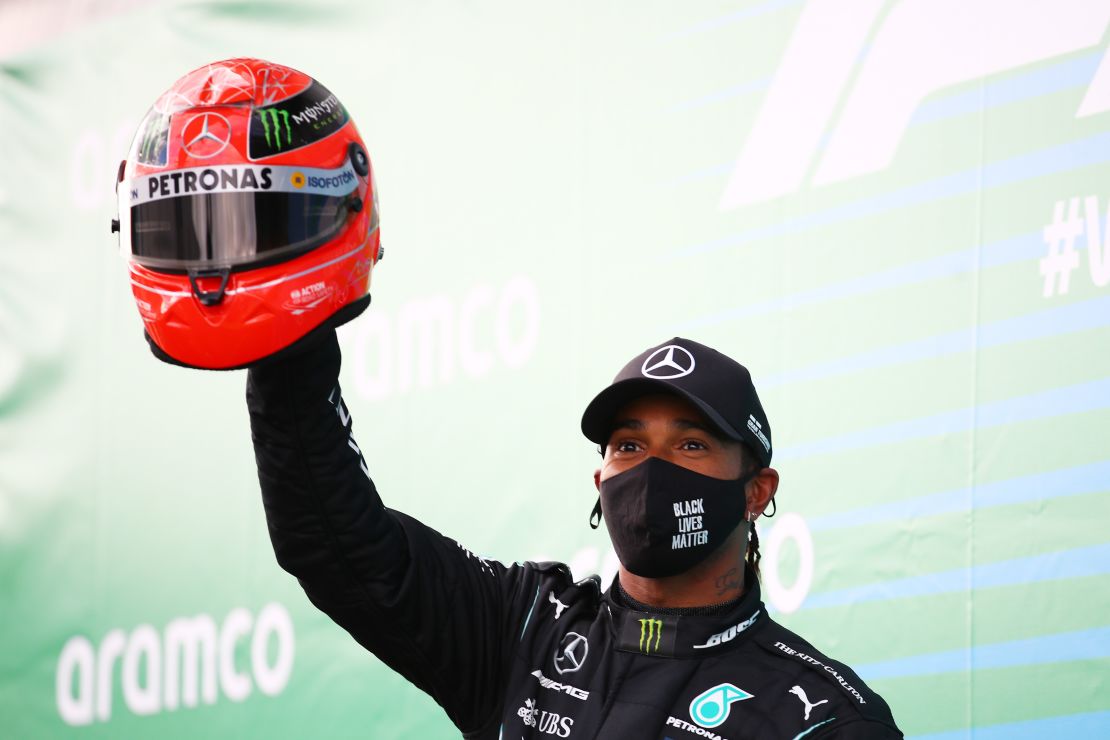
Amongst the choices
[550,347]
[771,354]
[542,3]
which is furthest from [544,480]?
[542,3]

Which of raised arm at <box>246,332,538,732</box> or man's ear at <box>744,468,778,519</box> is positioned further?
man's ear at <box>744,468,778,519</box>

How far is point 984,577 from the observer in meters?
2.86

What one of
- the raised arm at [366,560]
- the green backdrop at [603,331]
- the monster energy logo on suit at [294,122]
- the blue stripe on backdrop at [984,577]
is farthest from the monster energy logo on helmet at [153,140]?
the blue stripe on backdrop at [984,577]

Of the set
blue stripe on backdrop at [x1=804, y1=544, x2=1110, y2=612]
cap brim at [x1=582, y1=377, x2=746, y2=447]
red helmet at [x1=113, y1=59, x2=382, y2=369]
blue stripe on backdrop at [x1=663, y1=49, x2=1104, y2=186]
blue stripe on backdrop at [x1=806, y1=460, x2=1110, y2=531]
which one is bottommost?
blue stripe on backdrop at [x1=804, y1=544, x2=1110, y2=612]

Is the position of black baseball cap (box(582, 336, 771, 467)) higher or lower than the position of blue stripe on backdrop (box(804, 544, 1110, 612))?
higher

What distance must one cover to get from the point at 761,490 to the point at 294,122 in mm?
876

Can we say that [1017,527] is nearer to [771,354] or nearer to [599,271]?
[771,354]

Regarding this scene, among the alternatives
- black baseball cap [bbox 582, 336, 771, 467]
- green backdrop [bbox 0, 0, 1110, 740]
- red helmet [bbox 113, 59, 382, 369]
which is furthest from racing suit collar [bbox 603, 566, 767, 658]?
green backdrop [bbox 0, 0, 1110, 740]

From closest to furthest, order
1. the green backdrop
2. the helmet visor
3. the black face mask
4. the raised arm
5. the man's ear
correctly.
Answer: the helmet visor < the raised arm < the black face mask < the man's ear < the green backdrop

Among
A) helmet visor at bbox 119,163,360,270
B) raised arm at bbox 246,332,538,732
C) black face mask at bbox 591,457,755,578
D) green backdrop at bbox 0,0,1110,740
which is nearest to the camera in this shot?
helmet visor at bbox 119,163,360,270

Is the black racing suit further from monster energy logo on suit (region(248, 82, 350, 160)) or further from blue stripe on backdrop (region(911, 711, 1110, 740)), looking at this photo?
blue stripe on backdrop (region(911, 711, 1110, 740))

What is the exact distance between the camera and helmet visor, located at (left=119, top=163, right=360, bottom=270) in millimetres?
1808

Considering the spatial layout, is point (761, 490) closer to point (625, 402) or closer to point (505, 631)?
point (625, 402)

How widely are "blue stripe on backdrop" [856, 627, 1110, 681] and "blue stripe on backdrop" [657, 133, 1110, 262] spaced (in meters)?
0.87
